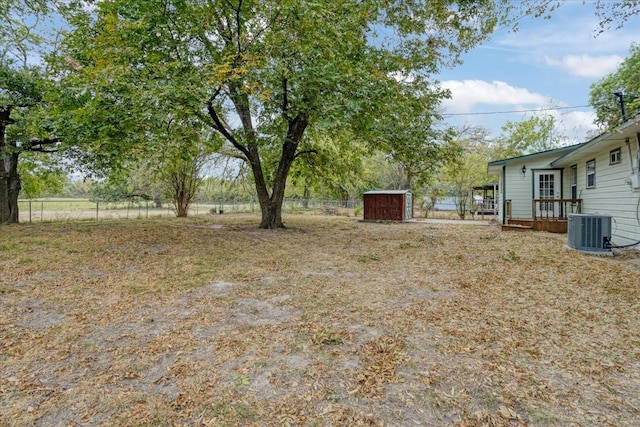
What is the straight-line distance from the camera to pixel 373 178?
3109 centimetres

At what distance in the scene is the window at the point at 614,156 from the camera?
298 inches

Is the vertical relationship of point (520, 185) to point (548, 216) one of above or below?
above

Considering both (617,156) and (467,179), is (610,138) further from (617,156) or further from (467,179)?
(467,179)

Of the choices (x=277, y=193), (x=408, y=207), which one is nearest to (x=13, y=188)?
(x=277, y=193)

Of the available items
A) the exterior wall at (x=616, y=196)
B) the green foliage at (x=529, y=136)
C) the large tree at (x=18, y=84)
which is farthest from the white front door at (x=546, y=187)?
the large tree at (x=18, y=84)

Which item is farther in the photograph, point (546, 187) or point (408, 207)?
point (408, 207)

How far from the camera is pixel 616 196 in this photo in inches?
306

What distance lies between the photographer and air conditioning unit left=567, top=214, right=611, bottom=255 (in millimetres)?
6633

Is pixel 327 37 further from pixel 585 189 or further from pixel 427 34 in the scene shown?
pixel 585 189

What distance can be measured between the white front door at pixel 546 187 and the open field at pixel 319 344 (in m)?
7.07

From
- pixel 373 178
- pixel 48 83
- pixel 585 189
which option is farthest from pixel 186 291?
pixel 373 178

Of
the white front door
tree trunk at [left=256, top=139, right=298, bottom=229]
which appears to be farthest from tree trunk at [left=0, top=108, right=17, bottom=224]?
the white front door

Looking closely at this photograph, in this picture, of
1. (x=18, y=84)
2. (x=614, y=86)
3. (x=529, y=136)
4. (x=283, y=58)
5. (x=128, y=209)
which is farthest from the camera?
(x=529, y=136)

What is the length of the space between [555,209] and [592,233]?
5.91m
